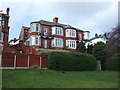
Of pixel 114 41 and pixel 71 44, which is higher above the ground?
pixel 71 44

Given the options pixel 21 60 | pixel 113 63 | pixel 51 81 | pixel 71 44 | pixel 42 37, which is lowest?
pixel 51 81

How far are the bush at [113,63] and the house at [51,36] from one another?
519 inches

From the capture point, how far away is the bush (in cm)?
2742

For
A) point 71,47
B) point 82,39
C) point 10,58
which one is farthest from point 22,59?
point 82,39

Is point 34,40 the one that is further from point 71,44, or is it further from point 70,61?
point 70,61

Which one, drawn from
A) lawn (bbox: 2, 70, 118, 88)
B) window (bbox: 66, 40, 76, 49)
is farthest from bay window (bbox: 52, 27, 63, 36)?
lawn (bbox: 2, 70, 118, 88)

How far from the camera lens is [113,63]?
27.8 metres

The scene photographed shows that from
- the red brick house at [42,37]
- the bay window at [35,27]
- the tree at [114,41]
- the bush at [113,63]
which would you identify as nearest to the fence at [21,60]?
the red brick house at [42,37]

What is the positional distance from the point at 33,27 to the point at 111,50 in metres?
22.8

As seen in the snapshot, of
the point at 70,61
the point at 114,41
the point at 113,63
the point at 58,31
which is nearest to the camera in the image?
the point at 114,41

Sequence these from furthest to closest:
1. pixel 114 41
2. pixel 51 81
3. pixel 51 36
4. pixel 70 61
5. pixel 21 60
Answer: pixel 51 36 < pixel 70 61 < pixel 21 60 < pixel 114 41 < pixel 51 81

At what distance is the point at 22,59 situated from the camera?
2172cm

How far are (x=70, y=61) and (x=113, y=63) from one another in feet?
28.6

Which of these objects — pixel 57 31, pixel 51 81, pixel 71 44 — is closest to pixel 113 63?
pixel 71 44
